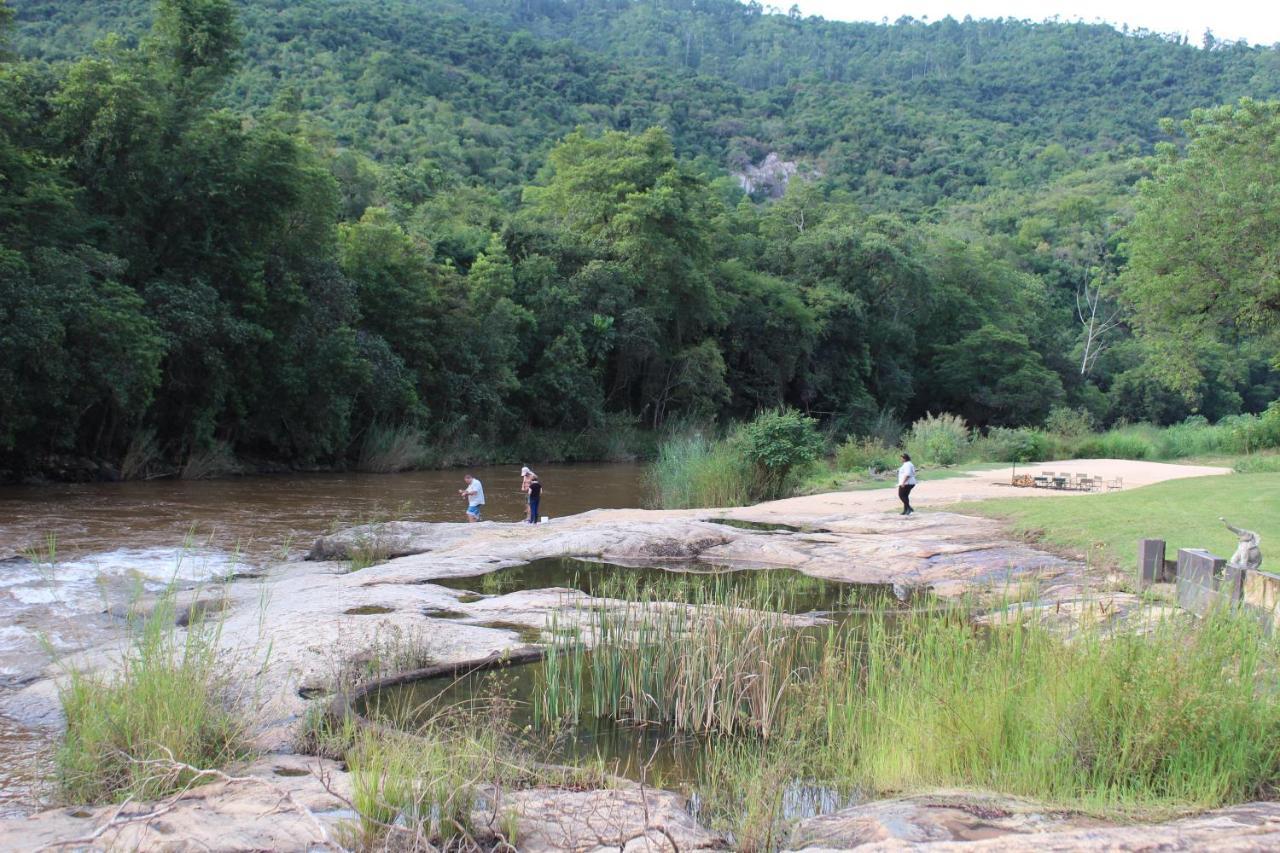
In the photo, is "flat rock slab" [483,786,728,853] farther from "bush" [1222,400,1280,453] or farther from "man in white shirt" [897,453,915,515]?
"bush" [1222,400,1280,453]

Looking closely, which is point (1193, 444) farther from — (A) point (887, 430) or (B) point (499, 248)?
(B) point (499, 248)

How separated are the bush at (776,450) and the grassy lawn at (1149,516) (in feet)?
16.6

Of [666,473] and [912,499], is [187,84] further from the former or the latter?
[912,499]

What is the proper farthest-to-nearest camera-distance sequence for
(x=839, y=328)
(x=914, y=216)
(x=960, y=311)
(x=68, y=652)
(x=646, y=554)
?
1. (x=914, y=216)
2. (x=960, y=311)
3. (x=839, y=328)
4. (x=646, y=554)
5. (x=68, y=652)

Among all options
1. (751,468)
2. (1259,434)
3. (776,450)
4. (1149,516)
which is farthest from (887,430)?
(1149,516)

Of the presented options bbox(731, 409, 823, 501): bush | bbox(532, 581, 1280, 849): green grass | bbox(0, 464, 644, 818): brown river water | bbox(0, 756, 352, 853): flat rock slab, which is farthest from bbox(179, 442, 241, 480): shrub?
bbox(0, 756, 352, 853): flat rock slab

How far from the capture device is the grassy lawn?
44.6 feet

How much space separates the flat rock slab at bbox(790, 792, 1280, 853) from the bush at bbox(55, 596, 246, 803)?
3.29m

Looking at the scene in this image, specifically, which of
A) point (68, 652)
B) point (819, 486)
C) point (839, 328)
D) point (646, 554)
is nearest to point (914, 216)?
point (839, 328)

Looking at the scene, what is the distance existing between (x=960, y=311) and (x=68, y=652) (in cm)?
6253

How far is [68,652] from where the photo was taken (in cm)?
868

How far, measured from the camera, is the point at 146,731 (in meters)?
5.59

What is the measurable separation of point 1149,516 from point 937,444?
1658 centimetres

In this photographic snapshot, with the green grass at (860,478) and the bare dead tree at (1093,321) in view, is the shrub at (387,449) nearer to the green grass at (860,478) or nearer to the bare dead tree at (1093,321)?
the green grass at (860,478)
